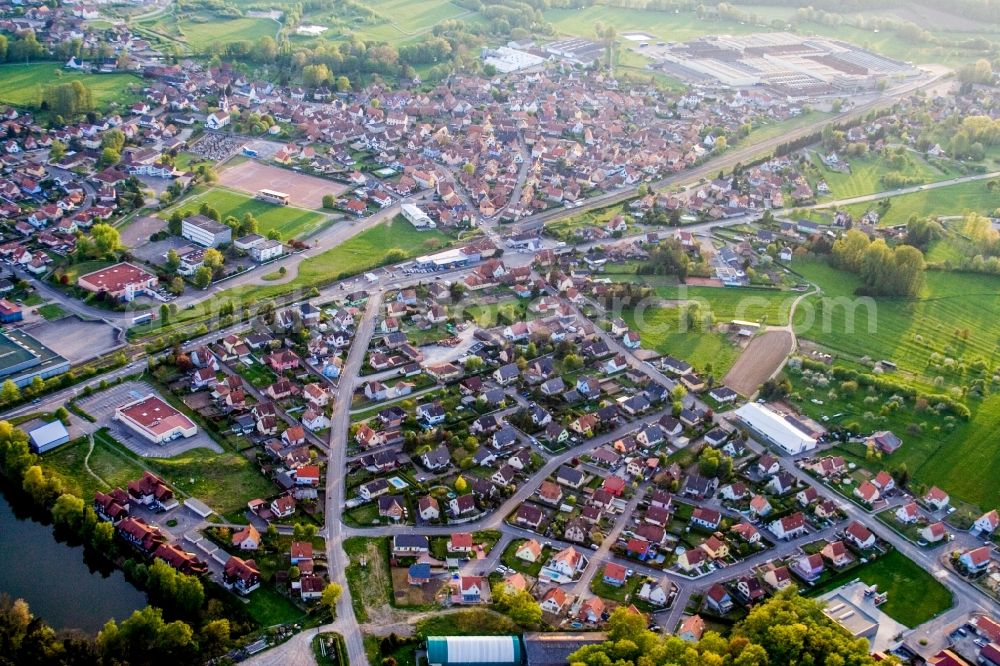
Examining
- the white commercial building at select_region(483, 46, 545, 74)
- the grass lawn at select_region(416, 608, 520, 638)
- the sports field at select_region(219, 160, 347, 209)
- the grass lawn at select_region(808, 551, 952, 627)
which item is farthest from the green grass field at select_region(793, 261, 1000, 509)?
the white commercial building at select_region(483, 46, 545, 74)

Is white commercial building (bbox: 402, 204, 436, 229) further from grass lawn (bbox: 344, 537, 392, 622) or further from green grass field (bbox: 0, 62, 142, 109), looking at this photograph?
green grass field (bbox: 0, 62, 142, 109)

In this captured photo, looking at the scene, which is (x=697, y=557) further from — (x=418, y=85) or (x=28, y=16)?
(x=28, y=16)

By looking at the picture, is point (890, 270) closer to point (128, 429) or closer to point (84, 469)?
point (128, 429)

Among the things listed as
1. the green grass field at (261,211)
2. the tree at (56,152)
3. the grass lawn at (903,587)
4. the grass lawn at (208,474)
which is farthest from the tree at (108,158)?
the grass lawn at (903,587)

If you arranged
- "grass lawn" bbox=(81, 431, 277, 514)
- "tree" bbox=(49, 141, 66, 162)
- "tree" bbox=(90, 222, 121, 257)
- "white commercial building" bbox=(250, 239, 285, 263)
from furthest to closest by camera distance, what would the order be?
1. "tree" bbox=(49, 141, 66, 162)
2. "white commercial building" bbox=(250, 239, 285, 263)
3. "tree" bbox=(90, 222, 121, 257)
4. "grass lawn" bbox=(81, 431, 277, 514)

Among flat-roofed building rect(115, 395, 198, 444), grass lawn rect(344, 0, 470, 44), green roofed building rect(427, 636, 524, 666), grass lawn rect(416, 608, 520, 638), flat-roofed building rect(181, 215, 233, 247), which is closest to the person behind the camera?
green roofed building rect(427, 636, 524, 666)

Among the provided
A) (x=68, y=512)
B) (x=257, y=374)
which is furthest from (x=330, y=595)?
(x=257, y=374)
